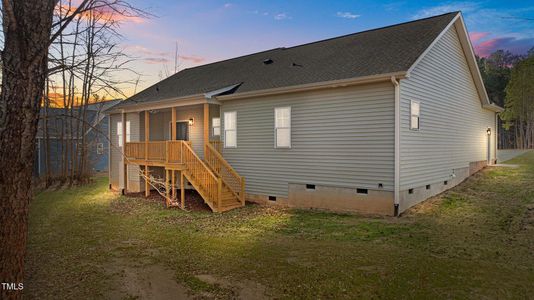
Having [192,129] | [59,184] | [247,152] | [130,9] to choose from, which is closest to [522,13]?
[130,9]

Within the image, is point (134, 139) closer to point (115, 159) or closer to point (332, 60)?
point (115, 159)

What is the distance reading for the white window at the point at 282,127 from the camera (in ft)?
39.5

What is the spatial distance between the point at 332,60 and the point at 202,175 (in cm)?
638

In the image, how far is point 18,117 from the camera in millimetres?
3805

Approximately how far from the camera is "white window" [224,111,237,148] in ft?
44.7

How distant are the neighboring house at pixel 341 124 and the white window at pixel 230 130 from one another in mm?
42

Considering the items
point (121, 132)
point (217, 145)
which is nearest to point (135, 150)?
point (121, 132)

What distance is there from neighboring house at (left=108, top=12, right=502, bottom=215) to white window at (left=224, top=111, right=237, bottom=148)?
42mm

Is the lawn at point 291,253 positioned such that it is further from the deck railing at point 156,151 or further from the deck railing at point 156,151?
the deck railing at point 156,151

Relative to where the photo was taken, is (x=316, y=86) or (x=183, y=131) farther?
(x=183, y=131)

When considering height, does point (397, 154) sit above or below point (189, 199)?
above

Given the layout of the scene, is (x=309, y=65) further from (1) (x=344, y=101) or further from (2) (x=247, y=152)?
(2) (x=247, y=152)

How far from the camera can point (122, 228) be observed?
9.79 metres

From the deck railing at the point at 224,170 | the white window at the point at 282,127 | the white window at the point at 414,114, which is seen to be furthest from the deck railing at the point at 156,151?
the white window at the point at 414,114
